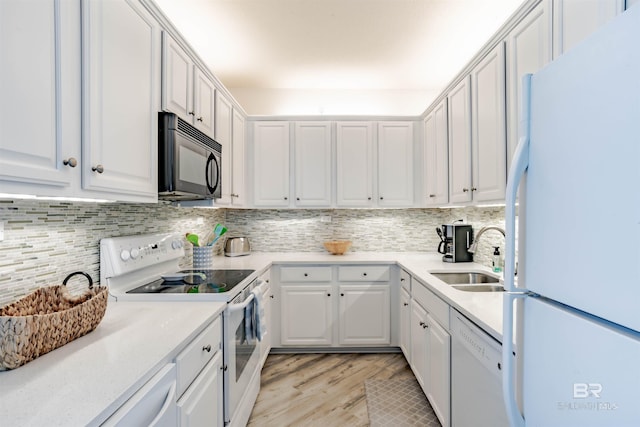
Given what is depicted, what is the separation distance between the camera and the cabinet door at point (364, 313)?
9.29 ft

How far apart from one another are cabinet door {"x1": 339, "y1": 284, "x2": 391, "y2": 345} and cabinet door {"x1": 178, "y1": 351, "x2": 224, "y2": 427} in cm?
153

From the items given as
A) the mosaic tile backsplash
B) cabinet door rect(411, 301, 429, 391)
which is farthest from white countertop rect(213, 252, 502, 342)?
cabinet door rect(411, 301, 429, 391)

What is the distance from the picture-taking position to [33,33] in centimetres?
84

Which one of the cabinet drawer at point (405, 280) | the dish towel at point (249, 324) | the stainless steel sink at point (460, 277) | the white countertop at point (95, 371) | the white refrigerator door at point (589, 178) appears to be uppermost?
the white refrigerator door at point (589, 178)

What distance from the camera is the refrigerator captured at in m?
0.55

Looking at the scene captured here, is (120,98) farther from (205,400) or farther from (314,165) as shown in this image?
(314,165)

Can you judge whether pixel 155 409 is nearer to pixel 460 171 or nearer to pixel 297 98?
pixel 460 171

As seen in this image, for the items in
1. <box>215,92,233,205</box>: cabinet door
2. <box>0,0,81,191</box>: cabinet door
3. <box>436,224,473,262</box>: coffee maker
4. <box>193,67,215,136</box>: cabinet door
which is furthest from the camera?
<box>436,224,473,262</box>: coffee maker

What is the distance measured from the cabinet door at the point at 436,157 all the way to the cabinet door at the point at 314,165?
3.06 feet

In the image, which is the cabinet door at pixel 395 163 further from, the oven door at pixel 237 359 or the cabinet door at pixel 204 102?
the oven door at pixel 237 359

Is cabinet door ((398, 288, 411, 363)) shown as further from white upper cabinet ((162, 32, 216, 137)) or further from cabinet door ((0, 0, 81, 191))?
cabinet door ((0, 0, 81, 191))

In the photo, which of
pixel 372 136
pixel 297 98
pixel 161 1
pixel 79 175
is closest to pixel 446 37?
pixel 372 136

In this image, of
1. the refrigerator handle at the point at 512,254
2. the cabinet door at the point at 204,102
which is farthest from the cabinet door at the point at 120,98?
the refrigerator handle at the point at 512,254

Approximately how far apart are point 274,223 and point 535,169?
9.19ft
